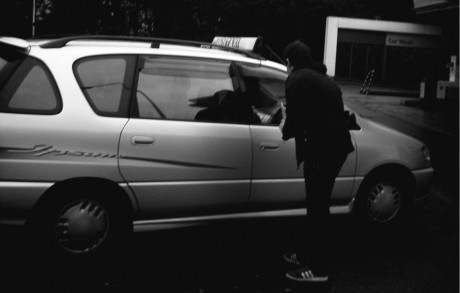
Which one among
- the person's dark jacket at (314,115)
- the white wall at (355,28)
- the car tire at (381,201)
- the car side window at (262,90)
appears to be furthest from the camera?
the white wall at (355,28)

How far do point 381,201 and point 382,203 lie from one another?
2 centimetres

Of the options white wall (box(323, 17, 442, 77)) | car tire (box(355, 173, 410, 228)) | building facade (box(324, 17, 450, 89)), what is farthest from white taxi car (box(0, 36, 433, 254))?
white wall (box(323, 17, 442, 77))

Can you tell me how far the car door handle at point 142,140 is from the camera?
4988mm

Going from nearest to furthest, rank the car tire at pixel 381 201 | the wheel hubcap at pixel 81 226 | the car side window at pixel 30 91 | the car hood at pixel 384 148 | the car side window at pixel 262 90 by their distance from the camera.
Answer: the car side window at pixel 30 91
the wheel hubcap at pixel 81 226
the car side window at pixel 262 90
the car hood at pixel 384 148
the car tire at pixel 381 201

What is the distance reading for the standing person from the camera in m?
4.55

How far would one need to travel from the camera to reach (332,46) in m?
42.9

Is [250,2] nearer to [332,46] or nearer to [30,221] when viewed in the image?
[332,46]

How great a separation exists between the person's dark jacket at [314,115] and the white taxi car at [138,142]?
86cm

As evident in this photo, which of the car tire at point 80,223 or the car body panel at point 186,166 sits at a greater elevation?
the car body panel at point 186,166

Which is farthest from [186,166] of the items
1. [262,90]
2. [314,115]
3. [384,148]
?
[384,148]

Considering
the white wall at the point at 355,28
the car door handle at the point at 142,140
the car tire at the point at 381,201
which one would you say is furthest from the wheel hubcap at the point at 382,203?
the white wall at the point at 355,28

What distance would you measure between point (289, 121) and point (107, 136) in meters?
1.35

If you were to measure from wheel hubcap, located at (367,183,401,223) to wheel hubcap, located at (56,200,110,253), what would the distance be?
2465 mm

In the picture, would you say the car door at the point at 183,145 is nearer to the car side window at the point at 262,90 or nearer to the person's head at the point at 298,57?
the car side window at the point at 262,90
